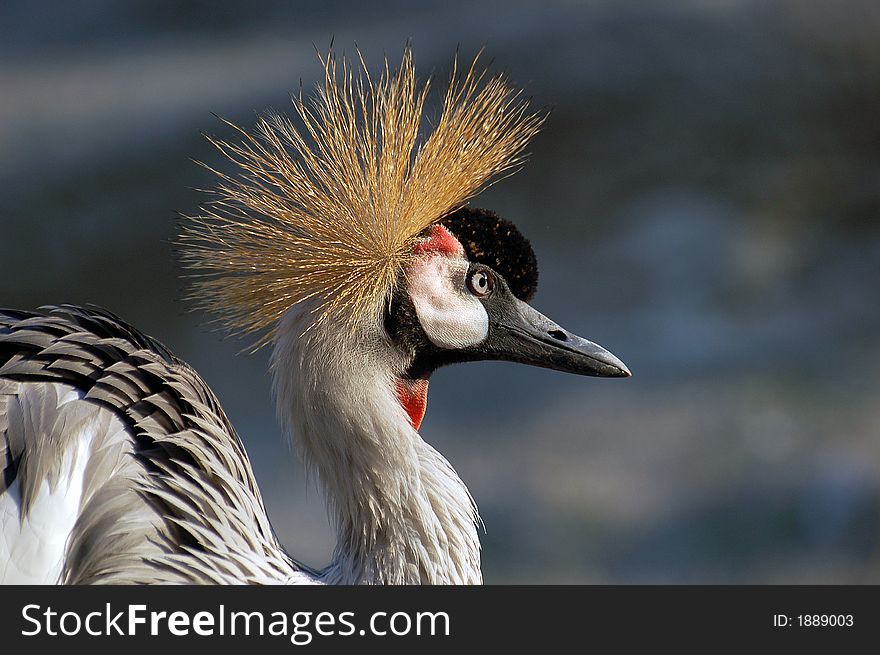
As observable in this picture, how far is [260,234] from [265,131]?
0.38 ft

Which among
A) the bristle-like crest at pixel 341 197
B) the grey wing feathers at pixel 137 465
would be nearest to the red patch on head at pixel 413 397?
the bristle-like crest at pixel 341 197

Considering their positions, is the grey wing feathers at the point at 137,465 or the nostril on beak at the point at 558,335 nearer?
the grey wing feathers at the point at 137,465

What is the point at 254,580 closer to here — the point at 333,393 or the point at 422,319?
the point at 333,393

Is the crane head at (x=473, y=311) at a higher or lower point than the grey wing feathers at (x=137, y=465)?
higher

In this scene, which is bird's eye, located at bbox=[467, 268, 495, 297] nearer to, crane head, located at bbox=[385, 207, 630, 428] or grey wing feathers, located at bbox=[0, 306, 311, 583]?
crane head, located at bbox=[385, 207, 630, 428]

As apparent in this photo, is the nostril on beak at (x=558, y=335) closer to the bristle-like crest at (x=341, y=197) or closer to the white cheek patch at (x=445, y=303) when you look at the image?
the white cheek patch at (x=445, y=303)

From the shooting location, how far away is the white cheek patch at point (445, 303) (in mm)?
1126

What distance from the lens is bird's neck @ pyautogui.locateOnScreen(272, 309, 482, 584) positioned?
1091 millimetres

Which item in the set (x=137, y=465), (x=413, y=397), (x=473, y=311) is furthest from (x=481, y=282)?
(x=137, y=465)

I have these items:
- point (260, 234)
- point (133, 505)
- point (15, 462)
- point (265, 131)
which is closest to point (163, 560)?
point (133, 505)

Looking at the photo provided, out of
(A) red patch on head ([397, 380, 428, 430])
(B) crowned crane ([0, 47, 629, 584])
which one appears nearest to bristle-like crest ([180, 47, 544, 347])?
(B) crowned crane ([0, 47, 629, 584])

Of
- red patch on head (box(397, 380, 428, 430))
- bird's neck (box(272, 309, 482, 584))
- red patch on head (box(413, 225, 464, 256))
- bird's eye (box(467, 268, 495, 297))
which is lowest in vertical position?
bird's neck (box(272, 309, 482, 584))

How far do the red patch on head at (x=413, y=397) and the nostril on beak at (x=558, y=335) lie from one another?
16cm

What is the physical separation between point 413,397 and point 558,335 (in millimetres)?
186
